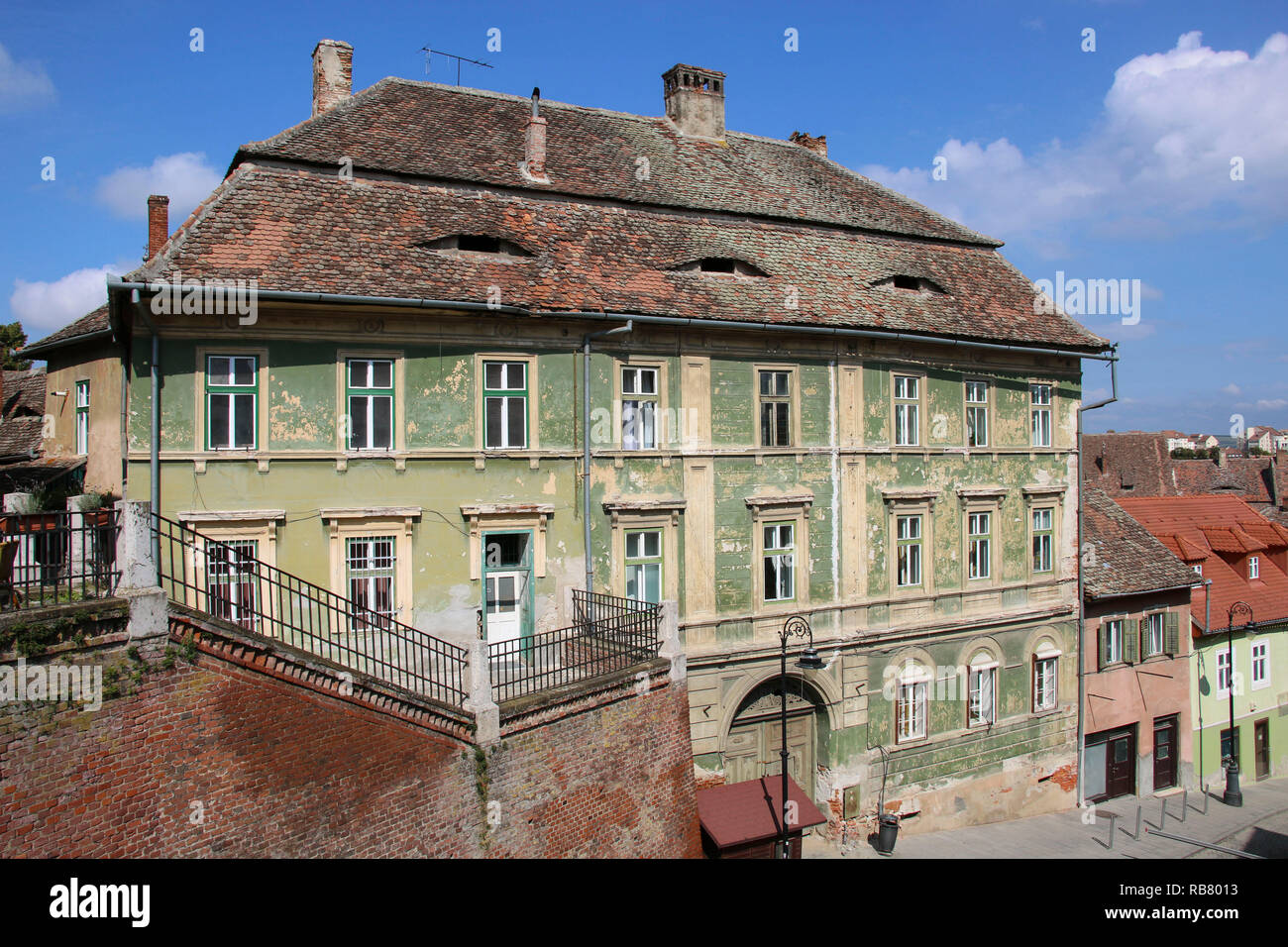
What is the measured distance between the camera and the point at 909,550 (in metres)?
21.4

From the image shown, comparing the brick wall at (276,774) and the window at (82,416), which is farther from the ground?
the window at (82,416)

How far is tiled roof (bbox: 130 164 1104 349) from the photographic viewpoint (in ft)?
50.1

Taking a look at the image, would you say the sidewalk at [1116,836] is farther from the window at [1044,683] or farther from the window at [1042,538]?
the window at [1042,538]

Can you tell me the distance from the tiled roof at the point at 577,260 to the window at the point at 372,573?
4.09 meters

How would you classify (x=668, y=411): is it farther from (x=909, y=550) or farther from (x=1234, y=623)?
(x=1234, y=623)

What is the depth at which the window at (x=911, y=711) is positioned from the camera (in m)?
21.2

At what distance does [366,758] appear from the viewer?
11.4 metres

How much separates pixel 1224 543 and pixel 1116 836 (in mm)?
12480

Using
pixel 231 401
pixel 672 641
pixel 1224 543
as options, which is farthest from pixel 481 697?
pixel 1224 543

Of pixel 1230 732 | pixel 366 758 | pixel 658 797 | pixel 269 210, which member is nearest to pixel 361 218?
pixel 269 210

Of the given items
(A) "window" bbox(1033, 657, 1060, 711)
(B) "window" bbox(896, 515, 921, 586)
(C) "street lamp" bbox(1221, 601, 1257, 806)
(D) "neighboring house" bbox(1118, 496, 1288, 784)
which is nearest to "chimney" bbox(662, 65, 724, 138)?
(B) "window" bbox(896, 515, 921, 586)

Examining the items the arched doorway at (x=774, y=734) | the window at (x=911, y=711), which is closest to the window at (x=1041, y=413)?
the window at (x=911, y=711)

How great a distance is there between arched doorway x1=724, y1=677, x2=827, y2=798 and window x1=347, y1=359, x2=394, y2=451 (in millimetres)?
A: 8982
